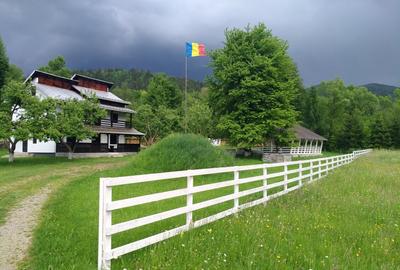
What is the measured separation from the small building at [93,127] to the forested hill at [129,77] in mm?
95862

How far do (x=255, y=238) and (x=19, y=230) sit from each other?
461 centimetres

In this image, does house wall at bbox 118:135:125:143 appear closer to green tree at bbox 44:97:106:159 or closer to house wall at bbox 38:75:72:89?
house wall at bbox 38:75:72:89

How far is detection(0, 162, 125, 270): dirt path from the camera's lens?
18.3ft

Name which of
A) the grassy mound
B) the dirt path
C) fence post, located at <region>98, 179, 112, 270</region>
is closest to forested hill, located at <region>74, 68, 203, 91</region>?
the grassy mound

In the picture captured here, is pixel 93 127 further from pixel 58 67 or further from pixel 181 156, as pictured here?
pixel 58 67

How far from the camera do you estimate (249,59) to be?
34.8 metres

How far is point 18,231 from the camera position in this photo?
7199 millimetres

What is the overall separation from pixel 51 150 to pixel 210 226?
3286 centimetres

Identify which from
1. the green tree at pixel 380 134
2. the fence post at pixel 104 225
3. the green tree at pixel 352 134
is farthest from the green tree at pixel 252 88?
the green tree at pixel 380 134

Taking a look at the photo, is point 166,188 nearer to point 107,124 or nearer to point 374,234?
point 374,234

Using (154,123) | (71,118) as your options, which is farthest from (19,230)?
(154,123)

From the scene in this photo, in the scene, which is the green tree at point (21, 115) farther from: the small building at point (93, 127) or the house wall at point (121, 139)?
the house wall at point (121, 139)

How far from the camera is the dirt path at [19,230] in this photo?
5570 millimetres

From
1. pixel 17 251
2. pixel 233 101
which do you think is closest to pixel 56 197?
pixel 17 251
